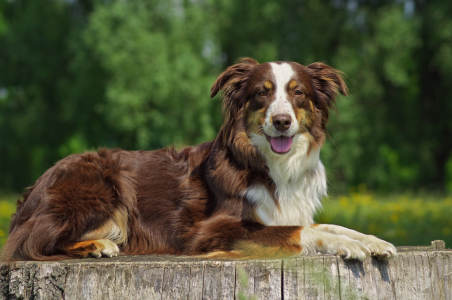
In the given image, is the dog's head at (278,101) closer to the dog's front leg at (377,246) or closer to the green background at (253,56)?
the dog's front leg at (377,246)

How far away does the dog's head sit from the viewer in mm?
4293

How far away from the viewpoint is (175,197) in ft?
15.4

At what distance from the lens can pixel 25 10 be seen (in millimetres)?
23844

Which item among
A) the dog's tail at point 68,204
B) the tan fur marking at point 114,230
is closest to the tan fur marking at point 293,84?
the dog's tail at point 68,204

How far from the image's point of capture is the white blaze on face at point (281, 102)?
424 centimetres

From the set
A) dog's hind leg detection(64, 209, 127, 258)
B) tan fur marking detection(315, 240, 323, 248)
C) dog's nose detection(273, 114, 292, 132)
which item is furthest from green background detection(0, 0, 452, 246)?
tan fur marking detection(315, 240, 323, 248)

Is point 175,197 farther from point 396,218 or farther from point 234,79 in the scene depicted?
point 396,218

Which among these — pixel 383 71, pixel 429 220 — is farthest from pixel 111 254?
pixel 383 71

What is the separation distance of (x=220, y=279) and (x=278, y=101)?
1693 mm

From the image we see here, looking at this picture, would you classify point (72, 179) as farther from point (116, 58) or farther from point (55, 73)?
point (55, 73)

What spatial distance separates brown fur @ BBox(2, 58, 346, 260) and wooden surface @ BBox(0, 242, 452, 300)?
22.8 inches

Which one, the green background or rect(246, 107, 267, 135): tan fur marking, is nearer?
rect(246, 107, 267, 135): tan fur marking

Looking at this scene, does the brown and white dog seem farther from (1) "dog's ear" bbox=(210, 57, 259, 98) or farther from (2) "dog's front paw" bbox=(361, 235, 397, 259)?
(2) "dog's front paw" bbox=(361, 235, 397, 259)

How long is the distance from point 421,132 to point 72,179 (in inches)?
777
